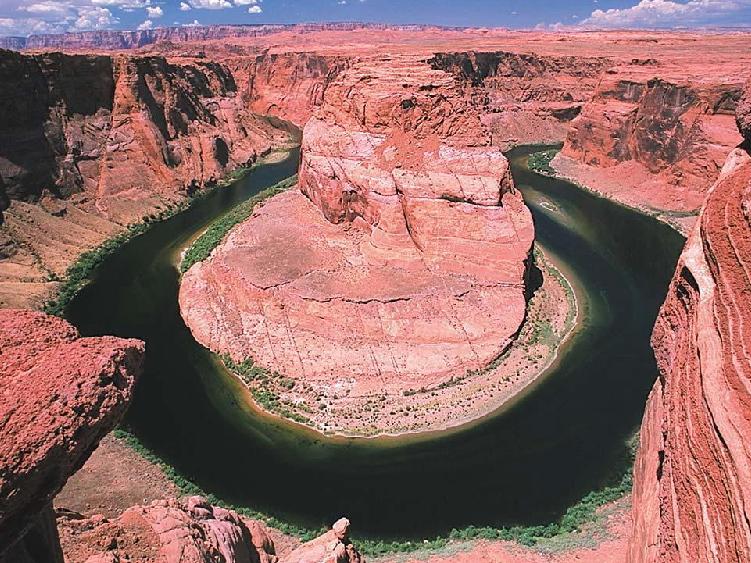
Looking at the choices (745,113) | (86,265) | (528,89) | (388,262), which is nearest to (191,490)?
(388,262)

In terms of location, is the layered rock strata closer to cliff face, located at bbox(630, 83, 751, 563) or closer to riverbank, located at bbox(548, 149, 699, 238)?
cliff face, located at bbox(630, 83, 751, 563)

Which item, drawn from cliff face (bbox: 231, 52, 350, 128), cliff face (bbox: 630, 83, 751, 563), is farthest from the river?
cliff face (bbox: 231, 52, 350, 128)

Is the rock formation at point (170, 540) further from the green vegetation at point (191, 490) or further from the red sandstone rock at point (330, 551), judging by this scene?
the green vegetation at point (191, 490)

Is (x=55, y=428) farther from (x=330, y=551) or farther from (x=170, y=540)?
(x=330, y=551)

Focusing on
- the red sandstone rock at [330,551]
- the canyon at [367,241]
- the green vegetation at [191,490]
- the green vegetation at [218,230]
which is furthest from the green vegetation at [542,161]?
the red sandstone rock at [330,551]

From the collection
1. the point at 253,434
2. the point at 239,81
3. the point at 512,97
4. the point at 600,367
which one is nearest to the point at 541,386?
the point at 600,367

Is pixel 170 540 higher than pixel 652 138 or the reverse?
the reverse

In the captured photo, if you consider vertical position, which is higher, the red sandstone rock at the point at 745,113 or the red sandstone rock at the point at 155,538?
the red sandstone rock at the point at 745,113
